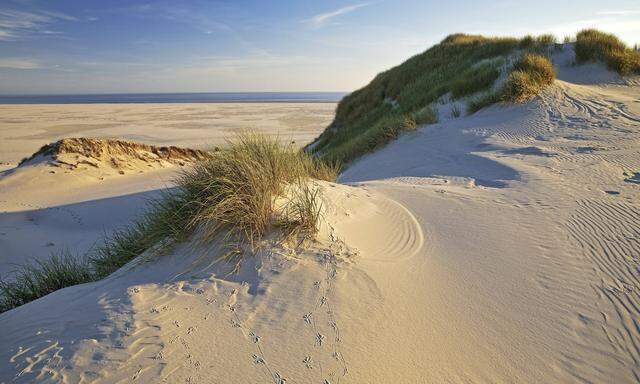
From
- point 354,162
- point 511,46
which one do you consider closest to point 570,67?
point 511,46

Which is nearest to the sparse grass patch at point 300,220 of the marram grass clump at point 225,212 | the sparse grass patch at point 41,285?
the marram grass clump at point 225,212

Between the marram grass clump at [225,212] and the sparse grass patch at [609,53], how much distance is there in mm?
10365

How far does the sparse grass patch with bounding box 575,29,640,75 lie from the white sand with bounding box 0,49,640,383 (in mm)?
8235

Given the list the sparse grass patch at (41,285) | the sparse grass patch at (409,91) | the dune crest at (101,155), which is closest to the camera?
the sparse grass patch at (41,285)

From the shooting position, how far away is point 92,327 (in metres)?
2.29

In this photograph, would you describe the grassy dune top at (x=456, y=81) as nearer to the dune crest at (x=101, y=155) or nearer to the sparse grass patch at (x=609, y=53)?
the sparse grass patch at (x=609, y=53)

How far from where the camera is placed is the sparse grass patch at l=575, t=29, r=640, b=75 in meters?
10.1

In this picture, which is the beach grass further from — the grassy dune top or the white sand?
the white sand

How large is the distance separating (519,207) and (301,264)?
7.79 ft

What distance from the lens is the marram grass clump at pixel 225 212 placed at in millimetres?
3074

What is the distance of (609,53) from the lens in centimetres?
1031

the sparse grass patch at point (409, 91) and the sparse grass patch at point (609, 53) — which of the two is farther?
the sparse grass patch at point (609, 53)

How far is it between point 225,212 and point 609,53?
11769mm

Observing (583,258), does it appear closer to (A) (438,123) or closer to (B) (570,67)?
(A) (438,123)
